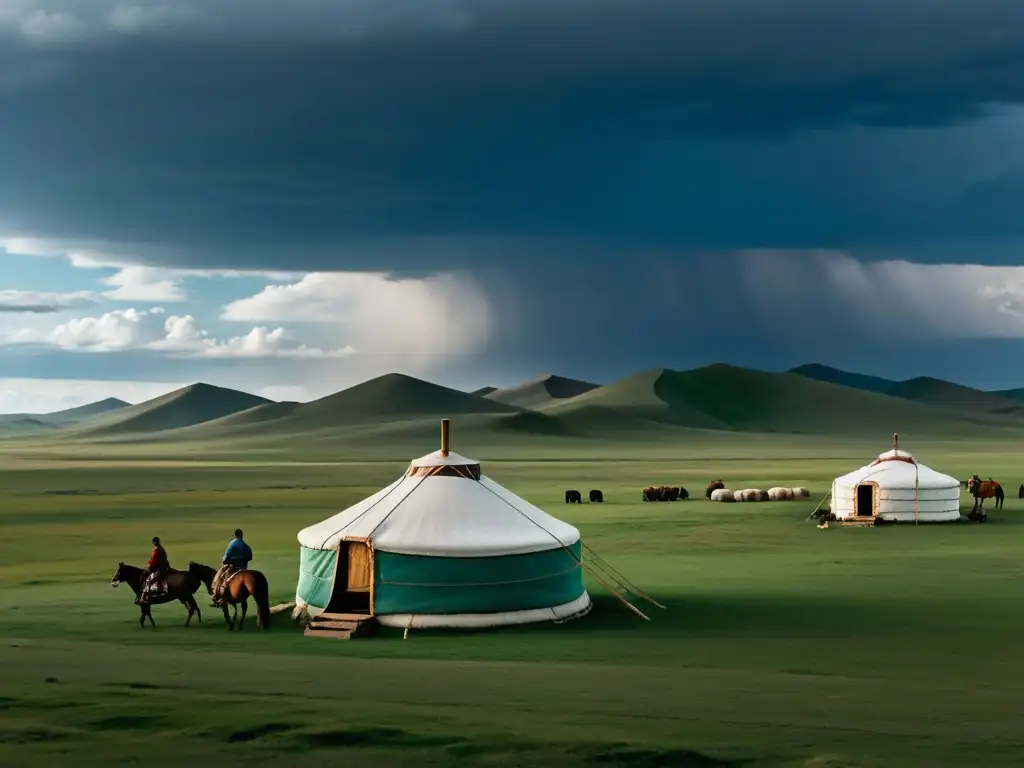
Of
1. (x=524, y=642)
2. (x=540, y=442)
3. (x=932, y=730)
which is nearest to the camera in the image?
(x=932, y=730)

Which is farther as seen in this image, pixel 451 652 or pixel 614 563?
pixel 614 563

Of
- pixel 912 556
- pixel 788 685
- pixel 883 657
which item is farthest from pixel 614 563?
pixel 788 685

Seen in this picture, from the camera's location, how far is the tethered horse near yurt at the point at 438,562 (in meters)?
19.1

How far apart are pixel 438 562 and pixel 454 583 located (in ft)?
1.29

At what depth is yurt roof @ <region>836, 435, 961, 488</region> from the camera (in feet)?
128

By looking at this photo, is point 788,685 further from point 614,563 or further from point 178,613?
point 614,563

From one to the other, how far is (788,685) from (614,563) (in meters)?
14.2

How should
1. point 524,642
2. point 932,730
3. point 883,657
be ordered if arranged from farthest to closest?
point 524,642
point 883,657
point 932,730

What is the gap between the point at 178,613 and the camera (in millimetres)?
21422

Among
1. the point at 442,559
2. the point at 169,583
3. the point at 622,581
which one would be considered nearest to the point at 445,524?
the point at 442,559

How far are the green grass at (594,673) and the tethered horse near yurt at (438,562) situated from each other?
0.51 meters

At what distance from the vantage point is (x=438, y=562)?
1916 centimetres

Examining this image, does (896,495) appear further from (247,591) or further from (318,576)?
(247,591)

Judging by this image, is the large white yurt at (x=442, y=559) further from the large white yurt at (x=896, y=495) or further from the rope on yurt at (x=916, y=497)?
the rope on yurt at (x=916, y=497)
